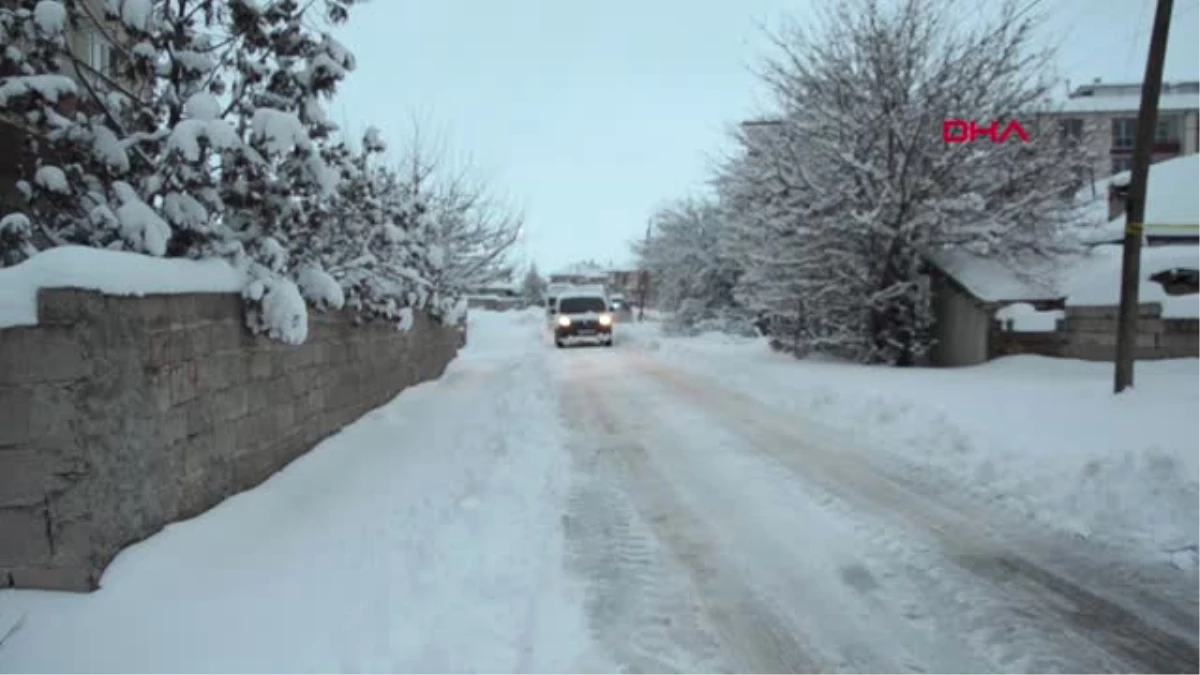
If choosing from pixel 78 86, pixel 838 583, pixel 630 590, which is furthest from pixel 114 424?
pixel 838 583

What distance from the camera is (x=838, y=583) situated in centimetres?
485

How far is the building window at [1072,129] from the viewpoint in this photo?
16.6 meters

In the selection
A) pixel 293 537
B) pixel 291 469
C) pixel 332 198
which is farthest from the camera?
pixel 332 198

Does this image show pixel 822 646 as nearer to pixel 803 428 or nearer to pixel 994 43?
pixel 803 428

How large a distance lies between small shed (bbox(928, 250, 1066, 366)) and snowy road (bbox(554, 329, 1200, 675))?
9.66 metres

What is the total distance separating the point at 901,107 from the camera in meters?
16.0

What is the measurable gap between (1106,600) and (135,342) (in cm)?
508

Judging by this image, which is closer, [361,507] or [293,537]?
[293,537]

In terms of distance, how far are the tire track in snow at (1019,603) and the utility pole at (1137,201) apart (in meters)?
4.58

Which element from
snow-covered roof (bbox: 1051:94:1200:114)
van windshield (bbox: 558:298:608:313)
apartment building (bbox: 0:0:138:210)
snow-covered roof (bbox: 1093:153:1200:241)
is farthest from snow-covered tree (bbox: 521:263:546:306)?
apartment building (bbox: 0:0:138:210)

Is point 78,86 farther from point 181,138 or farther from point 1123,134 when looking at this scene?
point 1123,134

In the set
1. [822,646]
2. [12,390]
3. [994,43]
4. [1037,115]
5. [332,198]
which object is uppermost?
[994,43]

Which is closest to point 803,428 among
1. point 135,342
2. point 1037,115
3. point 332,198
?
point 332,198

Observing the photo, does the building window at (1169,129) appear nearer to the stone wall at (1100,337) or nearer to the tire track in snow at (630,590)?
the stone wall at (1100,337)
